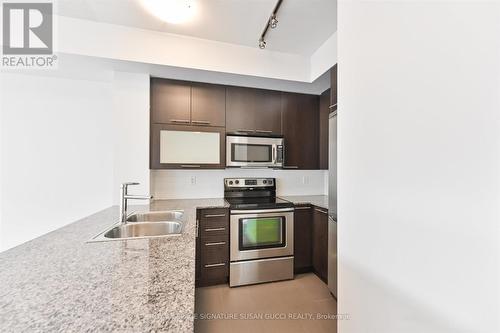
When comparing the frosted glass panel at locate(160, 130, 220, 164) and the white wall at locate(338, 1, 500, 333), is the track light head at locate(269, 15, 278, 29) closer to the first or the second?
the white wall at locate(338, 1, 500, 333)

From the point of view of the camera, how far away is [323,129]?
2.90 meters

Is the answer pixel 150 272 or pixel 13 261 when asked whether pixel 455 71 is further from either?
pixel 13 261

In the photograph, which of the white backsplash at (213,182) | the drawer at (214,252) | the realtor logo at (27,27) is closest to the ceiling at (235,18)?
the realtor logo at (27,27)

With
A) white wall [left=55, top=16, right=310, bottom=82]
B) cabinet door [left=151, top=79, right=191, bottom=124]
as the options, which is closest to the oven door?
cabinet door [left=151, top=79, right=191, bottom=124]

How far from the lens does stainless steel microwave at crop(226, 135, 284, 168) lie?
264 centimetres

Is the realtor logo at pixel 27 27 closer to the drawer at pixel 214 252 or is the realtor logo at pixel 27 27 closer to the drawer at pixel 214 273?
the drawer at pixel 214 252

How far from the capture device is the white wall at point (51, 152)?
2324 mm

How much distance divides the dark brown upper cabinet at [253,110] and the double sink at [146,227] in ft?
4.21


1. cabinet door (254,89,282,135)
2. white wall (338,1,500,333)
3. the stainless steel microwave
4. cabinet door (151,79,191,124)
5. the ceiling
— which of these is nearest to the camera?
white wall (338,1,500,333)

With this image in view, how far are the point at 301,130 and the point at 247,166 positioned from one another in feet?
3.09

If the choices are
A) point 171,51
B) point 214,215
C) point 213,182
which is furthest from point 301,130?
point 171,51

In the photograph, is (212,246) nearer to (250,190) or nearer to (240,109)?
(250,190)

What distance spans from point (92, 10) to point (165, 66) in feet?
2.22

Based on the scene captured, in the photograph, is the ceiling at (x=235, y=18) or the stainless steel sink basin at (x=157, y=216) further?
the stainless steel sink basin at (x=157, y=216)
